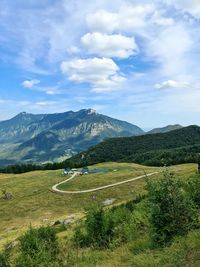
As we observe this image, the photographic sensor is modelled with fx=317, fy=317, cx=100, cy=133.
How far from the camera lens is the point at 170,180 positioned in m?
15.3

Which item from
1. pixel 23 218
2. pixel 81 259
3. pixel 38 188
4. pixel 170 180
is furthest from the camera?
pixel 38 188

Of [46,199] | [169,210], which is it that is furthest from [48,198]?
[169,210]

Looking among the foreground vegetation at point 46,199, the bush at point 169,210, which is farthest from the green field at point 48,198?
the bush at point 169,210

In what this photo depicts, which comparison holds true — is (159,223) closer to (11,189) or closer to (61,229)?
(61,229)

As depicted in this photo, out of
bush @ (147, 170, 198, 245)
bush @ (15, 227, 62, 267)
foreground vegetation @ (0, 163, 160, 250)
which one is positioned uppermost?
bush @ (147, 170, 198, 245)

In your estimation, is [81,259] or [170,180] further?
[81,259]

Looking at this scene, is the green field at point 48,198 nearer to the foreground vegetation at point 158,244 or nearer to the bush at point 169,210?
the foreground vegetation at point 158,244

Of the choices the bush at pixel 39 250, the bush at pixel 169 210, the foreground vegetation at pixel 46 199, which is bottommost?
the foreground vegetation at pixel 46 199

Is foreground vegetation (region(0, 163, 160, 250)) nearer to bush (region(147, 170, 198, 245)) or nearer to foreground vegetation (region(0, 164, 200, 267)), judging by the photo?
foreground vegetation (region(0, 164, 200, 267))

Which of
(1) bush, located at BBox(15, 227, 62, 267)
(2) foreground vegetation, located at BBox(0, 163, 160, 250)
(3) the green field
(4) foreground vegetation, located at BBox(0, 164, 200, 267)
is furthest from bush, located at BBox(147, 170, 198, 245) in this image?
(2) foreground vegetation, located at BBox(0, 163, 160, 250)

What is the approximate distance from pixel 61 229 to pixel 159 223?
98.2 feet

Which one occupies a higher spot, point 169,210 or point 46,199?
point 169,210

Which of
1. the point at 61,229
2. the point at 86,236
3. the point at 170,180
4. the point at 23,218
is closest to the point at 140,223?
the point at 86,236

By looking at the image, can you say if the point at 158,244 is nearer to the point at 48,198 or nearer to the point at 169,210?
the point at 169,210
